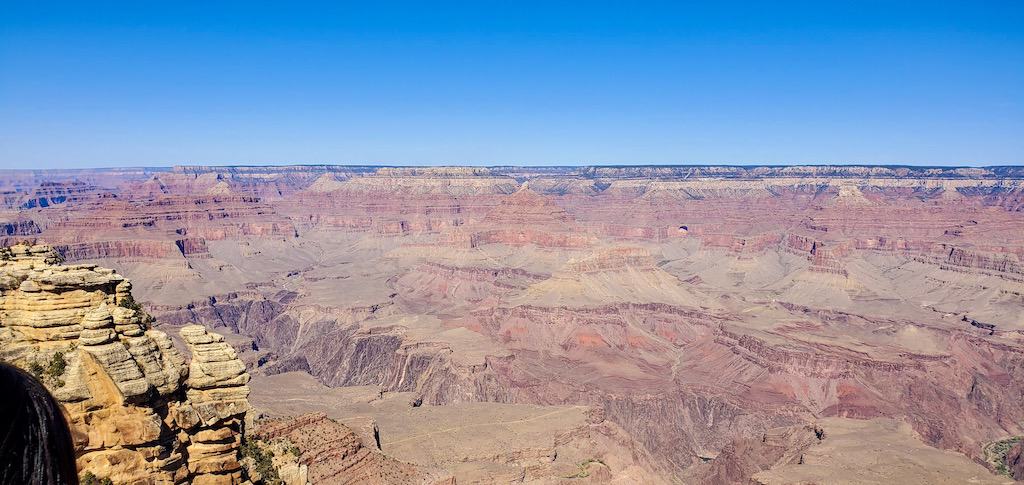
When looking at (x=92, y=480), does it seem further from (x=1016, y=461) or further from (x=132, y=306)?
(x=1016, y=461)

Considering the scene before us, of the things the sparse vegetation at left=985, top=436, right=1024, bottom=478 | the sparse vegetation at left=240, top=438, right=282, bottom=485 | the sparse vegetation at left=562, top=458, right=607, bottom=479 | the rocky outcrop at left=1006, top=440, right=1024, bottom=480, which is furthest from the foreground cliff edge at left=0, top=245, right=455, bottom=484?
the rocky outcrop at left=1006, top=440, right=1024, bottom=480

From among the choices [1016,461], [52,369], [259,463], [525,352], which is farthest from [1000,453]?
[52,369]

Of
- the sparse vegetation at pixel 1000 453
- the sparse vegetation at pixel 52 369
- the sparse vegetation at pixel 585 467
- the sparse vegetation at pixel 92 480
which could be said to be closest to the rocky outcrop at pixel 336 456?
the sparse vegetation at pixel 585 467

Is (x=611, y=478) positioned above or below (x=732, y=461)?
above

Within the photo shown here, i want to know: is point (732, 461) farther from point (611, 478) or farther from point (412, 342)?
point (412, 342)

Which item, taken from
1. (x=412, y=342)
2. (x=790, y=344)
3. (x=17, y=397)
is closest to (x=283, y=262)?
(x=412, y=342)
